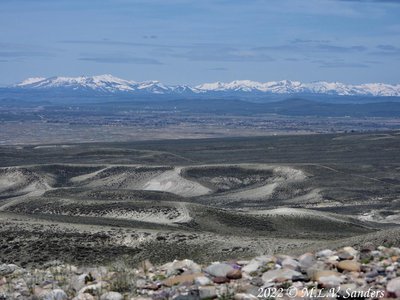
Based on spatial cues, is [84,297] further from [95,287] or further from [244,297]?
[244,297]

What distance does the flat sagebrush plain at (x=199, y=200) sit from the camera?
27.1 m

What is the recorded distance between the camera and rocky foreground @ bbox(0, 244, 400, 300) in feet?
36.6

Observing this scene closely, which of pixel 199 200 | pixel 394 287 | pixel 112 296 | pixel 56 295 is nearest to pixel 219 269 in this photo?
pixel 112 296

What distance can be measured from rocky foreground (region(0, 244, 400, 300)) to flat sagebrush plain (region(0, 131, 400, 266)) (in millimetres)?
7196

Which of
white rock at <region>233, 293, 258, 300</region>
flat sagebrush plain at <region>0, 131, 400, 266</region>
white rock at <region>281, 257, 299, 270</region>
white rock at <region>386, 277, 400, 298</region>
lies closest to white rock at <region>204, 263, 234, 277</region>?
white rock at <region>281, 257, 299, 270</region>

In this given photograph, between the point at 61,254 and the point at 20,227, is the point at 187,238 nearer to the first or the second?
the point at 61,254

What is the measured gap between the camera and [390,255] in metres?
13.4

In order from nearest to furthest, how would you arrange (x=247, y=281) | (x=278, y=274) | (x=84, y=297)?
(x=84, y=297)
(x=278, y=274)
(x=247, y=281)

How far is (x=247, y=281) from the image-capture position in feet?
40.5

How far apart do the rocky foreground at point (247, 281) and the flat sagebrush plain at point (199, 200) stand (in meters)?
7.20

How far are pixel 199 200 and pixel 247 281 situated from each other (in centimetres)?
6110

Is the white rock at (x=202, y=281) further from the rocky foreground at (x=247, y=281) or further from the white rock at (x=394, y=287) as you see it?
the white rock at (x=394, y=287)

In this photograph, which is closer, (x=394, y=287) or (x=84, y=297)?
(x=394, y=287)

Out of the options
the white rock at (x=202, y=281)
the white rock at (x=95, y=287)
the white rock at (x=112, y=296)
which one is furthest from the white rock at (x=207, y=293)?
the white rock at (x=95, y=287)
